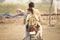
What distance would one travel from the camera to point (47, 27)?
3555 millimetres

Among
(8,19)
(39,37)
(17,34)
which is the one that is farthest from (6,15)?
(39,37)

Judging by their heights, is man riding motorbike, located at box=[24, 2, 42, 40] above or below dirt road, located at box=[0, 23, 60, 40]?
above

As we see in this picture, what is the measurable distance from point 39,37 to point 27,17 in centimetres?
29

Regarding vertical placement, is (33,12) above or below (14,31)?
above

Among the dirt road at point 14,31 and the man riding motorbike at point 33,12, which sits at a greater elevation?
the man riding motorbike at point 33,12

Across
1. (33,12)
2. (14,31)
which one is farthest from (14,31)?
(33,12)

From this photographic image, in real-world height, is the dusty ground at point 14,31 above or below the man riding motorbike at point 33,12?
below

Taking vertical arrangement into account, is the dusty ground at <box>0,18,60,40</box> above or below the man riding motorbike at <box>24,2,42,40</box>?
below

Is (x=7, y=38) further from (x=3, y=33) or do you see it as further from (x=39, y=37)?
(x=39, y=37)

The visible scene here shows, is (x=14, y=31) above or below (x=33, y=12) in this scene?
below

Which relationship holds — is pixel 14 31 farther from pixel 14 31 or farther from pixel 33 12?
pixel 33 12

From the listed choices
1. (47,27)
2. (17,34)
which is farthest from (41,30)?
(17,34)

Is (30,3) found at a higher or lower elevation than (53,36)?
higher

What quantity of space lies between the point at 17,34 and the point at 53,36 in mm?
450
